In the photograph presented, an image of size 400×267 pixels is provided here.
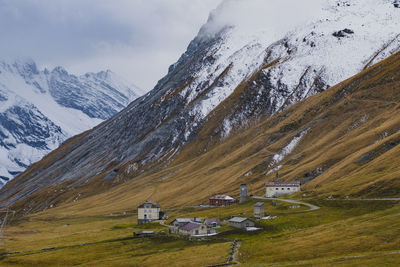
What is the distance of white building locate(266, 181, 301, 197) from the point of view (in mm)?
173250

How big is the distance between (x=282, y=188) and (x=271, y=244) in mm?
72855

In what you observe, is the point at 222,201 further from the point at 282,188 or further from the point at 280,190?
the point at 282,188

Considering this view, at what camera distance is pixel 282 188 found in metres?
175

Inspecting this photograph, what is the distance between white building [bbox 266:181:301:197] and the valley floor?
57.1 ft

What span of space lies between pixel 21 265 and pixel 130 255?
23.6 meters

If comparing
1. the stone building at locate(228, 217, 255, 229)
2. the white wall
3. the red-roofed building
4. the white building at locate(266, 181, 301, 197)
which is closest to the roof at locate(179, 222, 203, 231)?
the stone building at locate(228, 217, 255, 229)

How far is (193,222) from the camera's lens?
13325cm

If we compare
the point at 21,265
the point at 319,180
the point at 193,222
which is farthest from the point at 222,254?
the point at 319,180

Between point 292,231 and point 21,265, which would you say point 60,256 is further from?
point 292,231

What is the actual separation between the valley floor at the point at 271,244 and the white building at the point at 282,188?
17.4m

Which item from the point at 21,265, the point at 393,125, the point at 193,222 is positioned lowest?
the point at 21,265

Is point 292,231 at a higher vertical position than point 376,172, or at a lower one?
lower

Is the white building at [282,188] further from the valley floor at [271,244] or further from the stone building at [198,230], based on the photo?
the stone building at [198,230]

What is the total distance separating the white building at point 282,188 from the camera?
173 metres
